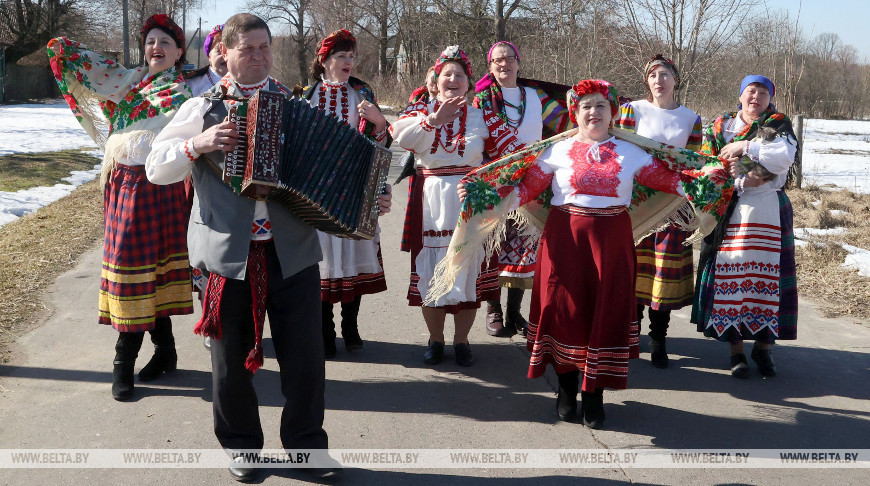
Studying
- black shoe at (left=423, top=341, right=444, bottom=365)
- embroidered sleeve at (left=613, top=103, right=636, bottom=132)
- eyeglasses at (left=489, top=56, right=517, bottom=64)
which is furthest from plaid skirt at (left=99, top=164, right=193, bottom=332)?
embroidered sleeve at (left=613, top=103, right=636, bottom=132)

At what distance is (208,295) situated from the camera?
137 inches

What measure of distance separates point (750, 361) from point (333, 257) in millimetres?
3003

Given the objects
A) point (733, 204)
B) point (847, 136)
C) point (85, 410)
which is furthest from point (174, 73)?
point (847, 136)

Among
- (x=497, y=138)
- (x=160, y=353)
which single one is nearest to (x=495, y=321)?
(x=497, y=138)

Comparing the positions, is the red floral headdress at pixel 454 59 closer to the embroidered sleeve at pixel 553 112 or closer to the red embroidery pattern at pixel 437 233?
the embroidered sleeve at pixel 553 112

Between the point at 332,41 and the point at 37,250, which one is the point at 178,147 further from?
the point at 37,250

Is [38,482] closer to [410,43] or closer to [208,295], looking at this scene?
[208,295]

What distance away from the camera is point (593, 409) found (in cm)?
429

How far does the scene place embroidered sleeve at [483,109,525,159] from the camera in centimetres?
521

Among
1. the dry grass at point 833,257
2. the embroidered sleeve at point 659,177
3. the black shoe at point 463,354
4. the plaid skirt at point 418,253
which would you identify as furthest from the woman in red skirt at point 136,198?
the dry grass at point 833,257

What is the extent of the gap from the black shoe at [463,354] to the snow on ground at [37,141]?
22.9 feet

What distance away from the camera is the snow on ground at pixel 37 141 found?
11055 millimetres

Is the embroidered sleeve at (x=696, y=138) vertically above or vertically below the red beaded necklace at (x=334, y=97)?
below

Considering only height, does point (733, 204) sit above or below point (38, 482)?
above
